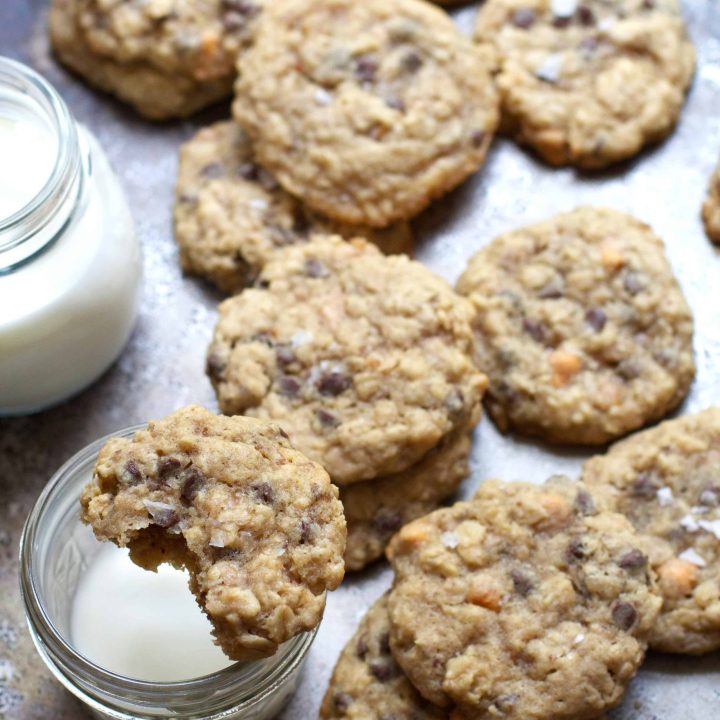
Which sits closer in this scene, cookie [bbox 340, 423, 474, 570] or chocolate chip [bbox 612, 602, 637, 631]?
chocolate chip [bbox 612, 602, 637, 631]

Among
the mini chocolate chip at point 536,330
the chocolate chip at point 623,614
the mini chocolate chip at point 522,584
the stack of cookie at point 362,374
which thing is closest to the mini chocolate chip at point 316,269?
the stack of cookie at point 362,374

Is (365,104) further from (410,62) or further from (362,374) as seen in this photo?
(362,374)

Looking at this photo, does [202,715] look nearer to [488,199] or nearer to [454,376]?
[454,376]

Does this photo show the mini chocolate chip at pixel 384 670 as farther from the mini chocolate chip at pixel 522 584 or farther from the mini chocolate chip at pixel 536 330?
the mini chocolate chip at pixel 536 330

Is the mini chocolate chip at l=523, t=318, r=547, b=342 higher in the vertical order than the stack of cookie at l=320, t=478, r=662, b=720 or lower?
higher

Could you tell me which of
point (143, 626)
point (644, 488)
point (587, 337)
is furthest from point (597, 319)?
point (143, 626)

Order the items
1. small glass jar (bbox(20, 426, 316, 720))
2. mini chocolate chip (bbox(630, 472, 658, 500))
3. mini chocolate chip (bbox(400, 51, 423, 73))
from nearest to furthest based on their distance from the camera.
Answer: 1. small glass jar (bbox(20, 426, 316, 720))
2. mini chocolate chip (bbox(630, 472, 658, 500))
3. mini chocolate chip (bbox(400, 51, 423, 73))

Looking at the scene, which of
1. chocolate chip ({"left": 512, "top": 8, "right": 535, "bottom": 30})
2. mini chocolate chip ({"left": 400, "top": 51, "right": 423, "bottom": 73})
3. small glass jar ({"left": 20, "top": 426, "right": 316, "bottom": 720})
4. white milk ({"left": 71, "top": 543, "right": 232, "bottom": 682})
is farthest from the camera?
chocolate chip ({"left": 512, "top": 8, "right": 535, "bottom": 30})

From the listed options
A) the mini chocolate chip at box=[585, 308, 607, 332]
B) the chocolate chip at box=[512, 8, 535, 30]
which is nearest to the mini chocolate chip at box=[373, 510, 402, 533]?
the mini chocolate chip at box=[585, 308, 607, 332]

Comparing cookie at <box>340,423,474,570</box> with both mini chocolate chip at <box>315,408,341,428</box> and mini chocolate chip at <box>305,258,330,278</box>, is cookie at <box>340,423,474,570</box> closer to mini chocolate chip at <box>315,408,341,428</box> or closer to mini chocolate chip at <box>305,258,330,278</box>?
mini chocolate chip at <box>315,408,341,428</box>
